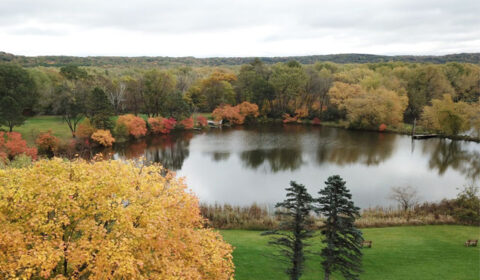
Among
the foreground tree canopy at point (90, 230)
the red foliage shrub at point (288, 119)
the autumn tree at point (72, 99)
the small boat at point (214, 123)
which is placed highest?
the autumn tree at point (72, 99)

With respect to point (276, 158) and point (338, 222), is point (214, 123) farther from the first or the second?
point (338, 222)

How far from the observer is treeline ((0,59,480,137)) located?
45188 millimetres

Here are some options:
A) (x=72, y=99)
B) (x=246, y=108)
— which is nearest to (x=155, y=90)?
(x=246, y=108)

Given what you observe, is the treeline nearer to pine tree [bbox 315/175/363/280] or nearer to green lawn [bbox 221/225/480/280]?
green lawn [bbox 221/225/480/280]

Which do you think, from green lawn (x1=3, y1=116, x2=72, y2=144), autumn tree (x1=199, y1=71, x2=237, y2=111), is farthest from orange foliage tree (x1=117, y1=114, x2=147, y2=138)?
autumn tree (x1=199, y1=71, x2=237, y2=111)

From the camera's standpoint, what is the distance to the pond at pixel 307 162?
2681cm

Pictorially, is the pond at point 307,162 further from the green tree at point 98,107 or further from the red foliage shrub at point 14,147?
the red foliage shrub at point 14,147

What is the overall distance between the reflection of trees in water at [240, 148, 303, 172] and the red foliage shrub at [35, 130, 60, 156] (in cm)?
2037

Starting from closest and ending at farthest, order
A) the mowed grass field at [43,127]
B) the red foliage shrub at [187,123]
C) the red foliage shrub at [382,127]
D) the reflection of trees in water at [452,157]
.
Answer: the reflection of trees in water at [452,157], the mowed grass field at [43,127], the red foliage shrub at [382,127], the red foliage shrub at [187,123]

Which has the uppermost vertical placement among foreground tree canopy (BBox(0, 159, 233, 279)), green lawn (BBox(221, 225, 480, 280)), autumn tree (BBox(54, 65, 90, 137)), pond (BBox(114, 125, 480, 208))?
autumn tree (BBox(54, 65, 90, 137))

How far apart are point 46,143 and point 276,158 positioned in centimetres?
2500

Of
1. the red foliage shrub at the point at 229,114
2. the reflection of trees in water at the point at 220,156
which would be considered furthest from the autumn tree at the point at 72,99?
the red foliage shrub at the point at 229,114

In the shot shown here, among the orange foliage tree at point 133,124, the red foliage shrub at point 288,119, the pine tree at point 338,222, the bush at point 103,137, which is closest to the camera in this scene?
the pine tree at point 338,222

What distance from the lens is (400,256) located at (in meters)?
16.2
